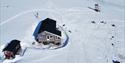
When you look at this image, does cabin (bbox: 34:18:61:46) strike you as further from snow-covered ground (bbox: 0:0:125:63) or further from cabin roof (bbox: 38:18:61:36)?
snow-covered ground (bbox: 0:0:125:63)

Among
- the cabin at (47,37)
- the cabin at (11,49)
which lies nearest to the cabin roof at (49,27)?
the cabin at (47,37)

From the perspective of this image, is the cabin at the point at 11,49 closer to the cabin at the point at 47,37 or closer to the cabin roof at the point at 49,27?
the cabin at the point at 47,37

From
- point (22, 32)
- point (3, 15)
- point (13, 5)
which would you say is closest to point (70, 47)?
point (22, 32)

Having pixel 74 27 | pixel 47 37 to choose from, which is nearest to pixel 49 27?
pixel 47 37

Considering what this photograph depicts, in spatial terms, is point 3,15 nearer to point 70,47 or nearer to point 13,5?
point 13,5

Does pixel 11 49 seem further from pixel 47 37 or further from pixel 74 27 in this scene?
pixel 74 27

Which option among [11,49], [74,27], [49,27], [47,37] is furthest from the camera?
[74,27]
